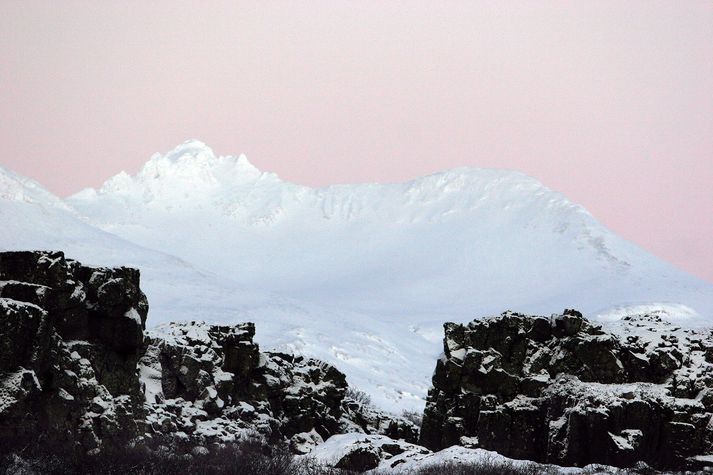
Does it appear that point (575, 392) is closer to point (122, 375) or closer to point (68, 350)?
point (122, 375)

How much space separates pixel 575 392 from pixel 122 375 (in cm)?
3499

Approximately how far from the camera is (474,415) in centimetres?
7444

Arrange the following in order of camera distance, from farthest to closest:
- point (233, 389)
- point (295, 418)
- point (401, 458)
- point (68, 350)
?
1. point (295, 418)
2. point (233, 389)
3. point (401, 458)
4. point (68, 350)

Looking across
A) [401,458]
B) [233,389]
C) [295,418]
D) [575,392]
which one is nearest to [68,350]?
[233,389]

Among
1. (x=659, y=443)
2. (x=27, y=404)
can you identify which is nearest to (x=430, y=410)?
(x=659, y=443)

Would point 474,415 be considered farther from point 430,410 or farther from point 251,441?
point 251,441

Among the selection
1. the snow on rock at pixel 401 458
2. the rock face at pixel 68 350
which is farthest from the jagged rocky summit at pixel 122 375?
the snow on rock at pixel 401 458

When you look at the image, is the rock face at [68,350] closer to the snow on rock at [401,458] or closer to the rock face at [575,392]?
the snow on rock at [401,458]

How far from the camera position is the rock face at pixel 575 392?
65.1 metres

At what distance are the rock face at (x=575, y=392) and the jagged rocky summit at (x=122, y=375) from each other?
15.0 m

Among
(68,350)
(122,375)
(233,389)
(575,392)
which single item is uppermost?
(575,392)

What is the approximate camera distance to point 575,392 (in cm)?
6869

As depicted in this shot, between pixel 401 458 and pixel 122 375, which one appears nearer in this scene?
pixel 401 458

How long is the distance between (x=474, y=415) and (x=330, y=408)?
2215 centimetres
